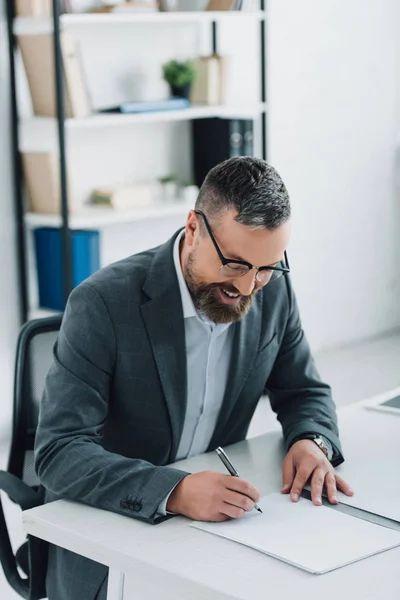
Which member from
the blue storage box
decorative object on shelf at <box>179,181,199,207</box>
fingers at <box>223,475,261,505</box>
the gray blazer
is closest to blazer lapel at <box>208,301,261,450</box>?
the gray blazer

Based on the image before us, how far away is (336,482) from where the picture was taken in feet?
5.60

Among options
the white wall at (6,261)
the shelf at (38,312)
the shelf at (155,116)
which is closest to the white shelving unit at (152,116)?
the shelf at (155,116)

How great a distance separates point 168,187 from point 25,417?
7.40 ft

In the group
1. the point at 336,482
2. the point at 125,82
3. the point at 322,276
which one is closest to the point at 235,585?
the point at 336,482

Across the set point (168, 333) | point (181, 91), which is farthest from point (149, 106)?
point (168, 333)

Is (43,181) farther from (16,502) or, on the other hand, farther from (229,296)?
(229,296)

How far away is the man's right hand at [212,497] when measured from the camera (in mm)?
1543

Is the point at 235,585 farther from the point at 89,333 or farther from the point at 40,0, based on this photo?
the point at 40,0

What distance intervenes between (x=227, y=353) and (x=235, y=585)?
695 millimetres

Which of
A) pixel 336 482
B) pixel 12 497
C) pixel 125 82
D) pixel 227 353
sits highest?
pixel 125 82

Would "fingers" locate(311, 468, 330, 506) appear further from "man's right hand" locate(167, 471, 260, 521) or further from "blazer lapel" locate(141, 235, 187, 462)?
"blazer lapel" locate(141, 235, 187, 462)

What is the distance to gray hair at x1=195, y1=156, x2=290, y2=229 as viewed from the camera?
1.69m

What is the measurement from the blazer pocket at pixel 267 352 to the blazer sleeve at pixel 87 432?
0.33 meters

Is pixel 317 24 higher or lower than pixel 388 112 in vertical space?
higher
